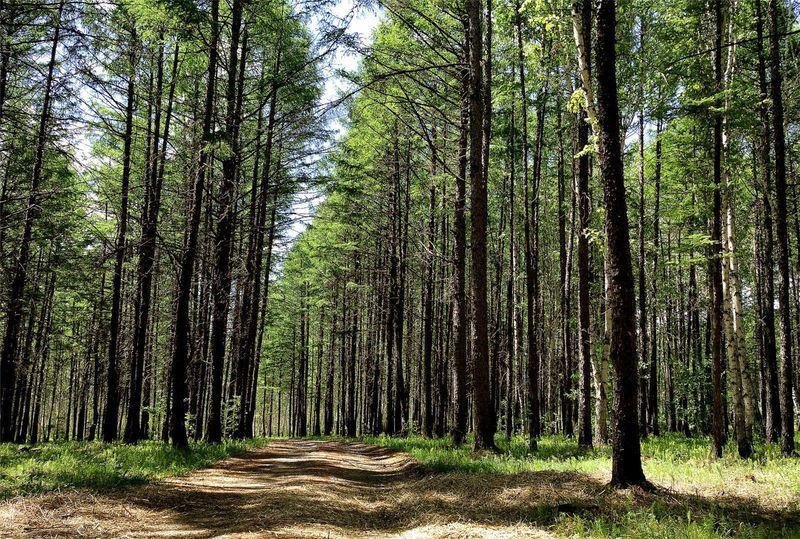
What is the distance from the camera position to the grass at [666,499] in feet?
15.0

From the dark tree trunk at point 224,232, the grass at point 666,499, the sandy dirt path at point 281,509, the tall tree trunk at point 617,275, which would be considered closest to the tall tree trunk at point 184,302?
the dark tree trunk at point 224,232

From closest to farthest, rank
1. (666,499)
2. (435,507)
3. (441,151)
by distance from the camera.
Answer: (666,499) → (435,507) → (441,151)

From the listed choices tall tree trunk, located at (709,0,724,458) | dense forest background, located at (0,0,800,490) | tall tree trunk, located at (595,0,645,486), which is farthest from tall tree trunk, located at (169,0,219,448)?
tall tree trunk, located at (709,0,724,458)

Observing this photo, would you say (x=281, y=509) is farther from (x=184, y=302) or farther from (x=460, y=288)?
(x=460, y=288)

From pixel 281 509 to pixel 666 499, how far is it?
14.7 ft

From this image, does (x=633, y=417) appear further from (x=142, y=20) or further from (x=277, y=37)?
(x=277, y=37)

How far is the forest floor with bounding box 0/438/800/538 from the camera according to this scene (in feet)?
16.3

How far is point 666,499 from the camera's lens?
18.5 ft

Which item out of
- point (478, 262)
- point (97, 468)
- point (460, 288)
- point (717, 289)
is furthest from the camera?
point (460, 288)

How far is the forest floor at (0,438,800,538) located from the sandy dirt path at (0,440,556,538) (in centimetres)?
2

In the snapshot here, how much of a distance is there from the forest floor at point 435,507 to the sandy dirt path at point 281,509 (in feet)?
0.06

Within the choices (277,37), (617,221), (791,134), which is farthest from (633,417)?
(791,134)

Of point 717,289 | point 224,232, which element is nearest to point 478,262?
point 717,289

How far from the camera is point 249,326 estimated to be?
63.6 feet
